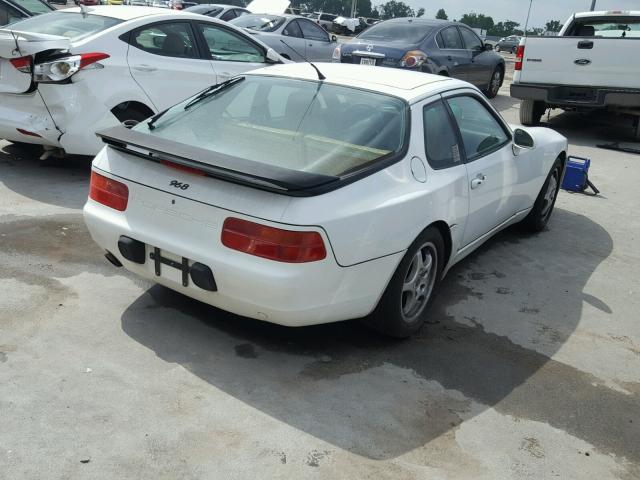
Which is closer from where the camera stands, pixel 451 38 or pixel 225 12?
pixel 451 38

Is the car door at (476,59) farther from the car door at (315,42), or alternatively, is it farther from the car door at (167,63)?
the car door at (167,63)

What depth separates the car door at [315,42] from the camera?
1406cm

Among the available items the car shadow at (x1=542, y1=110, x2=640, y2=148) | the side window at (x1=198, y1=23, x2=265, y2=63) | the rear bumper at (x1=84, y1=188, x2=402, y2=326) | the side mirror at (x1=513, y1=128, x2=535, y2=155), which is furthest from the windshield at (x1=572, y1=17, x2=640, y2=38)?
the rear bumper at (x1=84, y1=188, x2=402, y2=326)

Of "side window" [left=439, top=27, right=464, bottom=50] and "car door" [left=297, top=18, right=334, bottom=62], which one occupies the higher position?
"side window" [left=439, top=27, right=464, bottom=50]

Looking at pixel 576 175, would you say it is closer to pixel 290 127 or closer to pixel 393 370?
pixel 290 127

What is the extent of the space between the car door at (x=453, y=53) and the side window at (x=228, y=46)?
506 cm

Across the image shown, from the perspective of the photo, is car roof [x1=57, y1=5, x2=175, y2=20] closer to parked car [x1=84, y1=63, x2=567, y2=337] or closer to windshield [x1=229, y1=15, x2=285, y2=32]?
parked car [x1=84, y1=63, x2=567, y2=337]

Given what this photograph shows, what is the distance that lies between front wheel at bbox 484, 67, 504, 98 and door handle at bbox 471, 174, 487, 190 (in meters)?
10.6

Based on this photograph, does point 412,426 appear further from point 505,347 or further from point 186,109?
point 186,109

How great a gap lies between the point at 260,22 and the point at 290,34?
649mm

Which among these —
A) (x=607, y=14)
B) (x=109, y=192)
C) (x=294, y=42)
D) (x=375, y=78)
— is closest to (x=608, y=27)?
(x=607, y=14)

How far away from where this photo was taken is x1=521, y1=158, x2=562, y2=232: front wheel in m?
5.87

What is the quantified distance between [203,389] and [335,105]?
178 cm

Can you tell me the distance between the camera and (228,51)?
736 cm
